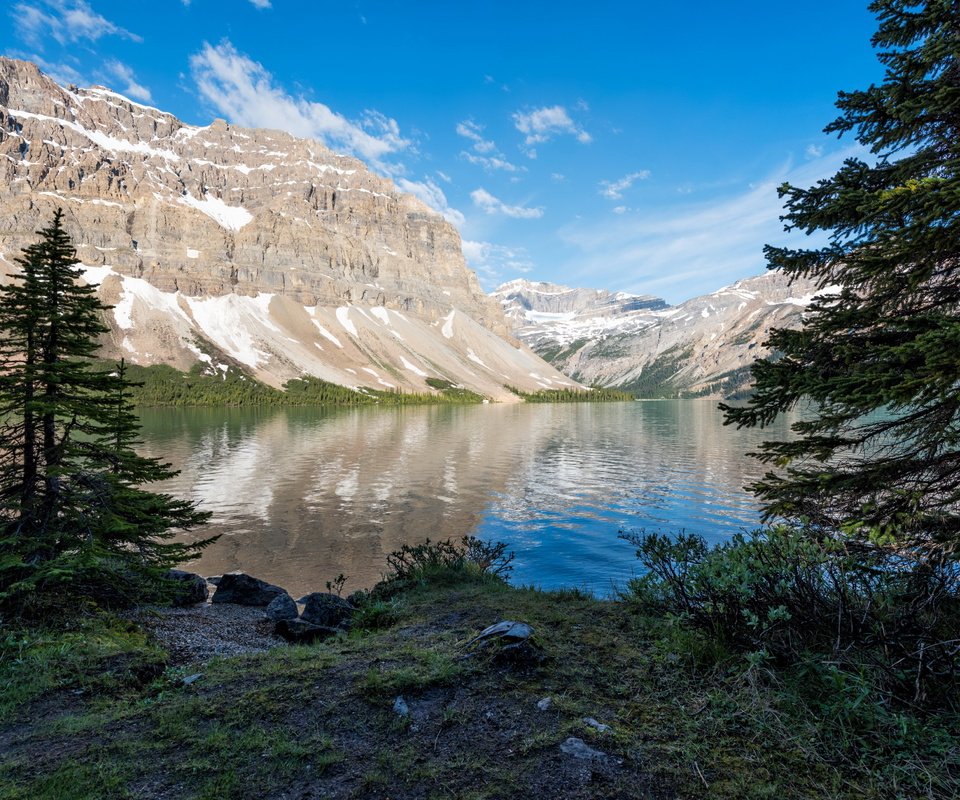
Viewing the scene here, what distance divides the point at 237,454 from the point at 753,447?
6725cm

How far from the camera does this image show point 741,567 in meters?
6.57

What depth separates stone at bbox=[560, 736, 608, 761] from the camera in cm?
462

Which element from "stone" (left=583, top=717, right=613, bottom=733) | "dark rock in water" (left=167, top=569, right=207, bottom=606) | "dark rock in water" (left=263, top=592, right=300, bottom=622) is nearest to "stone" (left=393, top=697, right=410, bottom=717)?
"stone" (left=583, top=717, right=613, bottom=733)

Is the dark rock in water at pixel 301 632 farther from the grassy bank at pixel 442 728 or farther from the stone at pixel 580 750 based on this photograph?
the stone at pixel 580 750

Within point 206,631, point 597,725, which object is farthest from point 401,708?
point 206,631

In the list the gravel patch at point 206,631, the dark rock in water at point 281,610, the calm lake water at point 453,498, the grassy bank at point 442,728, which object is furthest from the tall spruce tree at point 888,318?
the dark rock in water at point 281,610

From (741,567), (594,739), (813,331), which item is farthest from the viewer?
(813,331)

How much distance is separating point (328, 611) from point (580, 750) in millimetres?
8546

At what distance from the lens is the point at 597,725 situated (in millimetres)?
5082

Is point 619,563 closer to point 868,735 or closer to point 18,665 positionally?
point 868,735

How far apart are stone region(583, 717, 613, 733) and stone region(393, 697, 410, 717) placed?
2000 mm

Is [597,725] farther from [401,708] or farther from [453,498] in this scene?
[453,498]

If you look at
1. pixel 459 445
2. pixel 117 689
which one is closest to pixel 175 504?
pixel 117 689

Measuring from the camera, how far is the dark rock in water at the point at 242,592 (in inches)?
593
